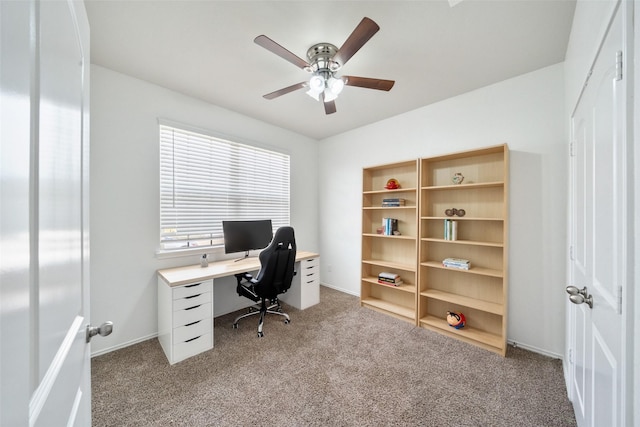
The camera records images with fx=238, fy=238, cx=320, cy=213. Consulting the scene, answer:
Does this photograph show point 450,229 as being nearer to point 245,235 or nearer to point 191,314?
point 245,235

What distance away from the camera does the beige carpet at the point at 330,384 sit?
5.13ft

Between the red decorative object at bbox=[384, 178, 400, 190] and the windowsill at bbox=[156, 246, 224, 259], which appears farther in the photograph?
the red decorative object at bbox=[384, 178, 400, 190]

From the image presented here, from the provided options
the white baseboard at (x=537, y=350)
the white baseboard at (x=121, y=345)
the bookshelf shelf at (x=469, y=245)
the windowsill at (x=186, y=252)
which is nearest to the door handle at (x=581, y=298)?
the bookshelf shelf at (x=469, y=245)

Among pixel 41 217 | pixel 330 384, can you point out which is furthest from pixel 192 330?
pixel 41 217

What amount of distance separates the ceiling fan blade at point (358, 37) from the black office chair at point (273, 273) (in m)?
1.68

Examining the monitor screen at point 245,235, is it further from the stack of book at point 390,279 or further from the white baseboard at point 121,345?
the stack of book at point 390,279

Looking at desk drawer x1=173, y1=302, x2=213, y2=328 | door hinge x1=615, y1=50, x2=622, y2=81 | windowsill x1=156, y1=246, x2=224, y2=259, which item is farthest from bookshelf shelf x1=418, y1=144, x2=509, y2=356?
windowsill x1=156, y1=246, x2=224, y2=259

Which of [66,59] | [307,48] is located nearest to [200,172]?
[307,48]

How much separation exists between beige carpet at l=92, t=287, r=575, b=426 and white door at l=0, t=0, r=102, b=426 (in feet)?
3.93

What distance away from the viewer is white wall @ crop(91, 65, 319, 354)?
2.22 meters

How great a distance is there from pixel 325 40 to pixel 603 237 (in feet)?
6.80

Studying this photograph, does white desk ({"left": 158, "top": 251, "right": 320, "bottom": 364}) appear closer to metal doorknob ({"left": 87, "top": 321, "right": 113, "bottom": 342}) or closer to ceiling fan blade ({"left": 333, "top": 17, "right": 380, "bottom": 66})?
metal doorknob ({"left": 87, "top": 321, "right": 113, "bottom": 342})

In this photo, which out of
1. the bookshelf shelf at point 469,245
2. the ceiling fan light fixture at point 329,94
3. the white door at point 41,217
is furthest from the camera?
the bookshelf shelf at point 469,245

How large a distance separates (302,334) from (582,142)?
2.70 meters
